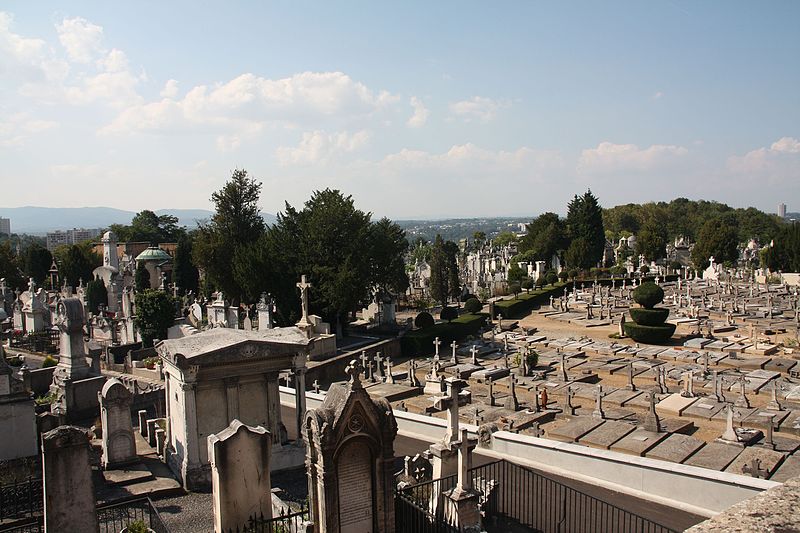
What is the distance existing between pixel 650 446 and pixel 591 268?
5303cm

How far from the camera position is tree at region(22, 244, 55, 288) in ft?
185

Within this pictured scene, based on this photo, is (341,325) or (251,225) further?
(251,225)

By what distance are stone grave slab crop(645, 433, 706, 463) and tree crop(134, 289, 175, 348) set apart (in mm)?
22884

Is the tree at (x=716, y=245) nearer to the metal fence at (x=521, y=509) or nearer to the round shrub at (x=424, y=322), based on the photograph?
the round shrub at (x=424, y=322)

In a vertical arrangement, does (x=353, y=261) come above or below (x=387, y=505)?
above

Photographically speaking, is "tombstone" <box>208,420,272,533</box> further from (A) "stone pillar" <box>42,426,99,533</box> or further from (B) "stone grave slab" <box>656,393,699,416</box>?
(B) "stone grave slab" <box>656,393,699,416</box>

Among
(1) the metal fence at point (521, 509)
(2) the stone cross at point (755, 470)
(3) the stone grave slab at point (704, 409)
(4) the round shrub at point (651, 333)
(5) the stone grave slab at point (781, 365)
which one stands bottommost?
(5) the stone grave slab at point (781, 365)

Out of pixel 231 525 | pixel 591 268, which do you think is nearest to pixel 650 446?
pixel 231 525

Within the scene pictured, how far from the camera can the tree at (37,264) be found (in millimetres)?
56375

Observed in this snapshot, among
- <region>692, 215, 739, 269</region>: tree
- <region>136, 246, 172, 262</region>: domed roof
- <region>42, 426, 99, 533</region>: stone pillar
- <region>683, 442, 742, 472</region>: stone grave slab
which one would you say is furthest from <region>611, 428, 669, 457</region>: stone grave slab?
<region>692, 215, 739, 269</region>: tree

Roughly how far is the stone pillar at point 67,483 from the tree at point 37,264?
185 ft

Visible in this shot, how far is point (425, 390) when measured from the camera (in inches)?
882

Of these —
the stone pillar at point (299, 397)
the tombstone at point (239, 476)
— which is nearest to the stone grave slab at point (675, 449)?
the stone pillar at point (299, 397)

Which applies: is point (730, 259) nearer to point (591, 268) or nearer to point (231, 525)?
point (591, 268)
